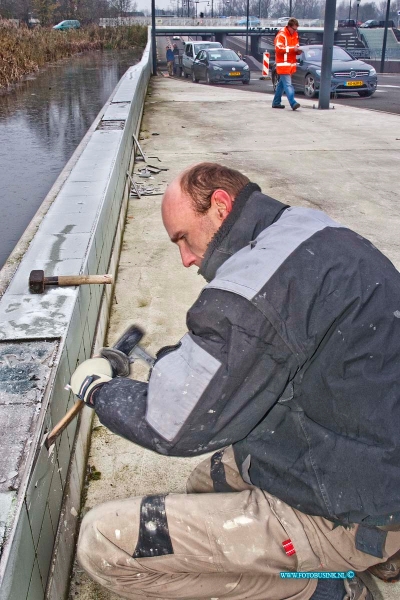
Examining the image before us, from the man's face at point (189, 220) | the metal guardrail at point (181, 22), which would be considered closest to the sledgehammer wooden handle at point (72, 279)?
the man's face at point (189, 220)

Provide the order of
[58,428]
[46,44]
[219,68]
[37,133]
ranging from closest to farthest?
1. [58,428]
2. [37,133]
3. [219,68]
4. [46,44]

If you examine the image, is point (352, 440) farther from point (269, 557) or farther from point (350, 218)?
point (350, 218)

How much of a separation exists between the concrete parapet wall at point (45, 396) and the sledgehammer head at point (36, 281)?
0.03 meters

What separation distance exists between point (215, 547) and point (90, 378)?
611mm

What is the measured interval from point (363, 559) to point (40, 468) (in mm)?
970

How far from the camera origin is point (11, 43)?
62.3 feet

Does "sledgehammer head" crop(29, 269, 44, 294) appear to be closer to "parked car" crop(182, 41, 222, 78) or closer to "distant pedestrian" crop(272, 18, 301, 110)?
"distant pedestrian" crop(272, 18, 301, 110)

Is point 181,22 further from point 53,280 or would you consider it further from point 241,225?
point 241,225

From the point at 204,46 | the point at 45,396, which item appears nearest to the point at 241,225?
the point at 45,396

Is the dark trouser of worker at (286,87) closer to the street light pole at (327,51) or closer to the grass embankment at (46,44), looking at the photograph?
the street light pole at (327,51)

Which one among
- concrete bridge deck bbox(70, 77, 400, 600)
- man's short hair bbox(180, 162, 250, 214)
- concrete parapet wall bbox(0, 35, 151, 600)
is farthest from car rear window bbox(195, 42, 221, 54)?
man's short hair bbox(180, 162, 250, 214)

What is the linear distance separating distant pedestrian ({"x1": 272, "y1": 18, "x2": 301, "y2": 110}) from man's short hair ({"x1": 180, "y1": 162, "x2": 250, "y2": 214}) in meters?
11.0

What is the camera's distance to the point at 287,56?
1198 cm

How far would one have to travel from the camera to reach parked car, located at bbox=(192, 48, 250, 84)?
2155 centimetres
